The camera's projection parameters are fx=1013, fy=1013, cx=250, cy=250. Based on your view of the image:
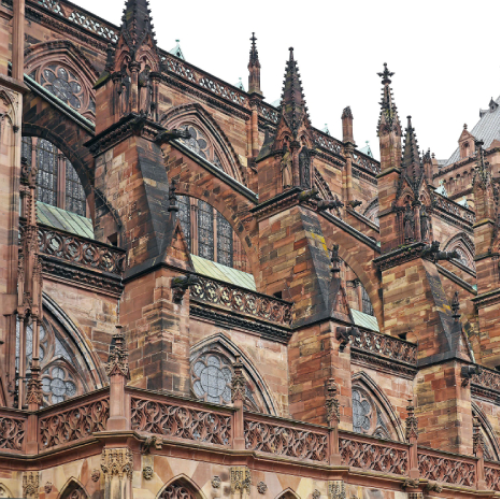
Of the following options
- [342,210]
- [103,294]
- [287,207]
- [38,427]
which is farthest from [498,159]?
[38,427]

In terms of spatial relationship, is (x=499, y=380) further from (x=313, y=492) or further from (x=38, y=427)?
(x=38, y=427)

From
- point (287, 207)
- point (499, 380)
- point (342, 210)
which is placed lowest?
point (499, 380)

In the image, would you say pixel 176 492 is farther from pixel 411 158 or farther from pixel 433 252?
pixel 411 158

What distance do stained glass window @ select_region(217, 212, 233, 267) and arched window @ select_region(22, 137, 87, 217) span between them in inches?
206

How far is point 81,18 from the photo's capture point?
29.9 m

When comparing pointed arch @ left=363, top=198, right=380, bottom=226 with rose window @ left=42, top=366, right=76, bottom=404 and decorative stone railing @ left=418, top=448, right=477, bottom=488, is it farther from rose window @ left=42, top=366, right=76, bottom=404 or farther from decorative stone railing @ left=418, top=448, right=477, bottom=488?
rose window @ left=42, top=366, right=76, bottom=404

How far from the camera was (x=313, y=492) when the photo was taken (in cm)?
1664

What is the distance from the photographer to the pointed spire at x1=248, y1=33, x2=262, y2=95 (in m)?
35.6

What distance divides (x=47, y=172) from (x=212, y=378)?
8466 mm

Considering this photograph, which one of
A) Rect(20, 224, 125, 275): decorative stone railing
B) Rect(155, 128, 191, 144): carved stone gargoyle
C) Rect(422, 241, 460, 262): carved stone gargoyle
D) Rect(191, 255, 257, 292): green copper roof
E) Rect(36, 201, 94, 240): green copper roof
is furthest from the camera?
Rect(422, 241, 460, 262): carved stone gargoyle

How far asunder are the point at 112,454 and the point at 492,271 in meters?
22.0

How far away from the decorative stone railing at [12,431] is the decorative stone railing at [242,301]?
23.9ft

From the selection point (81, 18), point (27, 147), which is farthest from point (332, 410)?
point (81, 18)

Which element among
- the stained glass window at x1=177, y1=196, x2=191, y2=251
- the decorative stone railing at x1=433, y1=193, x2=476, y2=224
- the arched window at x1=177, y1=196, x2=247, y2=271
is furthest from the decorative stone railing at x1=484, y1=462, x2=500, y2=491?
the decorative stone railing at x1=433, y1=193, x2=476, y2=224
